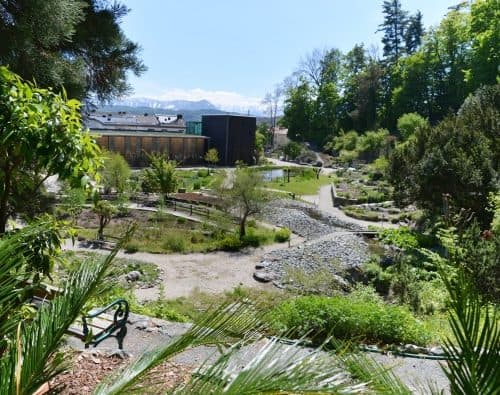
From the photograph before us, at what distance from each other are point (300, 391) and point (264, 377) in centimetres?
11

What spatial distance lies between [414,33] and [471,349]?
68.3 meters

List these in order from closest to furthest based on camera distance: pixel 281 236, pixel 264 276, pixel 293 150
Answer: pixel 264 276 < pixel 281 236 < pixel 293 150

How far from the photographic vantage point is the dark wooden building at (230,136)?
44250mm

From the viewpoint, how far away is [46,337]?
70.8 inches

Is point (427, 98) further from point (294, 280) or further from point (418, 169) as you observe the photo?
point (294, 280)

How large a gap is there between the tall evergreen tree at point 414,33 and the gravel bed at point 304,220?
44825 mm

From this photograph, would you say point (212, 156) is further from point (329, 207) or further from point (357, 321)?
point (357, 321)

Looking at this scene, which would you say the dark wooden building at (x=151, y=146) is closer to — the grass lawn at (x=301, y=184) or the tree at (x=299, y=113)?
the grass lawn at (x=301, y=184)

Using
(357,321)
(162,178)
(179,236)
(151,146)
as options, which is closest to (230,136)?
(151,146)

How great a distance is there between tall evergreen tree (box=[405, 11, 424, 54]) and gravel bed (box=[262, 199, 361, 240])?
44.8 meters

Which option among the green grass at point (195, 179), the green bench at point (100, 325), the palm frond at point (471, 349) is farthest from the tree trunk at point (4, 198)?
the green grass at point (195, 179)

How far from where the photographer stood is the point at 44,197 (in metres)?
6.19

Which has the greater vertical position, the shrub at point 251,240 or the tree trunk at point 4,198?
the tree trunk at point 4,198

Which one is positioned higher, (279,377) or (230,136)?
(230,136)
